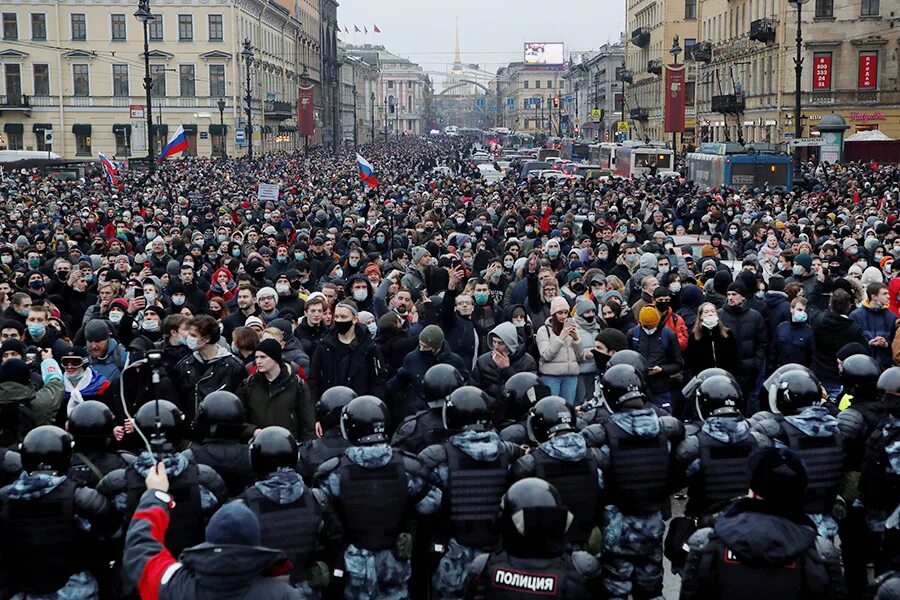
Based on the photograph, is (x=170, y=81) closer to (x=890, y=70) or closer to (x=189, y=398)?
(x=890, y=70)

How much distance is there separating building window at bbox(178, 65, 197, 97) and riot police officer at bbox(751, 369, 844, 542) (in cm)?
7290

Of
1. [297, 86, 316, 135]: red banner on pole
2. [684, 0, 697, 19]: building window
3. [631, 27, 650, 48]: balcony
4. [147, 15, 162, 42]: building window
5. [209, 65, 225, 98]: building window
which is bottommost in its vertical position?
[297, 86, 316, 135]: red banner on pole

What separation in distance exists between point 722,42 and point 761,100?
414 inches

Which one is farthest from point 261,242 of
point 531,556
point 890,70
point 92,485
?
point 890,70

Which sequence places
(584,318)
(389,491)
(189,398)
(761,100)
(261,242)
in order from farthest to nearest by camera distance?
(761,100)
(261,242)
(584,318)
(189,398)
(389,491)

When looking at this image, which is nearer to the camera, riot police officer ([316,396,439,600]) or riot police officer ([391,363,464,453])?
riot police officer ([316,396,439,600])

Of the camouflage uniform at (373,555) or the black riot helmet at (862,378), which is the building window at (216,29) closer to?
the black riot helmet at (862,378)

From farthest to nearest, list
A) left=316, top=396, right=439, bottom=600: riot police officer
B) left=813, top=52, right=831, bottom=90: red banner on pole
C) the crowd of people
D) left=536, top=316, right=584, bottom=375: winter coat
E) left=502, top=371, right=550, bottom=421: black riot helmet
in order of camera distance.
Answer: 1. left=813, top=52, right=831, bottom=90: red banner on pole
2. left=536, top=316, right=584, bottom=375: winter coat
3. left=502, top=371, right=550, bottom=421: black riot helmet
4. left=316, top=396, right=439, bottom=600: riot police officer
5. the crowd of people

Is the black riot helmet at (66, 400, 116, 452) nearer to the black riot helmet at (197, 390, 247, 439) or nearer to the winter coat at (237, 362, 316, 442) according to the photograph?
the black riot helmet at (197, 390, 247, 439)

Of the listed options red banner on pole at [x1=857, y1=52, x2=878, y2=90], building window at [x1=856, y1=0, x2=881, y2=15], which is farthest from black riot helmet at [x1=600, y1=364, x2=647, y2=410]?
building window at [x1=856, y1=0, x2=881, y2=15]

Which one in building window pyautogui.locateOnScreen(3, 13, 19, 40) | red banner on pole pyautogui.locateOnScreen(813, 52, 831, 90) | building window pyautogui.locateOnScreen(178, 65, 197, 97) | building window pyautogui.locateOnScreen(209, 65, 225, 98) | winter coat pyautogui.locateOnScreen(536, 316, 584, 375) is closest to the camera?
winter coat pyautogui.locateOnScreen(536, 316, 584, 375)

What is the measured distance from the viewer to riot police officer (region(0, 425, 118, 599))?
17.7 feet

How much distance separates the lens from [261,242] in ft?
59.5

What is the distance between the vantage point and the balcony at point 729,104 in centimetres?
6825
